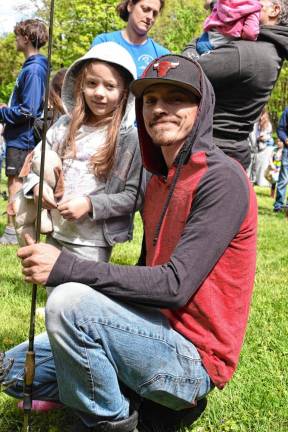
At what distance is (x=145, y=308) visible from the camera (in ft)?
7.81

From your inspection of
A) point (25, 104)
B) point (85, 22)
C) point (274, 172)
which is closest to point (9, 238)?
point (25, 104)

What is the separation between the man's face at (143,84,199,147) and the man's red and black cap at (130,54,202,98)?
0.04m

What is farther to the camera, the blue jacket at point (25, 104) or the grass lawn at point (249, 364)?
the blue jacket at point (25, 104)

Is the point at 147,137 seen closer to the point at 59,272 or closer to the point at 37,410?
the point at 59,272

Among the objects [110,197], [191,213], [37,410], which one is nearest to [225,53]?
[110,197]

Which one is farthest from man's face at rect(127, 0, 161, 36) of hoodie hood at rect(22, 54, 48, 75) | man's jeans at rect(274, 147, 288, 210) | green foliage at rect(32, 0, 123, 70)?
green foliage at rect(32, 0, 123, 70)

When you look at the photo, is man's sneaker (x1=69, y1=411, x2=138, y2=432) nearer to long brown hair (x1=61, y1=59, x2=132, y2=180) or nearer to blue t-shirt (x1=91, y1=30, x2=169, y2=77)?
long brown hair (x1=61, y1=59, x2=132, y2=180)

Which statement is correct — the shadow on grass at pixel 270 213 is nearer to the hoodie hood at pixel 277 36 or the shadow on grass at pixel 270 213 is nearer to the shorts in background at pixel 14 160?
the shorts in background at pixel 14 160

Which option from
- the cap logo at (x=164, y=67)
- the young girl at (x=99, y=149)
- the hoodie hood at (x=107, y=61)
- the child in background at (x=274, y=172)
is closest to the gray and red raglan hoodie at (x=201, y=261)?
the cap logo at (x=164, y=67)

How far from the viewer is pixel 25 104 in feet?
19.0

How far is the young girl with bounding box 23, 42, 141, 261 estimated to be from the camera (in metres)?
3.16

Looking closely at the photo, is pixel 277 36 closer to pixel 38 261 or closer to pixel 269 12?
pixel 269 12

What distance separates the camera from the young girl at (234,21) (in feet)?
11.3

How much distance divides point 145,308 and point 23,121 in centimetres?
423
